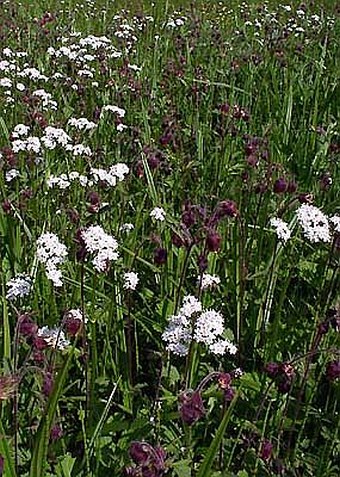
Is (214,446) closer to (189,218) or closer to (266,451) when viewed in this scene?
(266,451)

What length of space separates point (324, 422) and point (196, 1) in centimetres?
908

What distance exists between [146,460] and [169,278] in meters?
1.11

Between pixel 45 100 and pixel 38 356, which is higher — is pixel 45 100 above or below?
below

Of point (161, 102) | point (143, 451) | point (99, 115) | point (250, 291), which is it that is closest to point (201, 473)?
point (143, 451)

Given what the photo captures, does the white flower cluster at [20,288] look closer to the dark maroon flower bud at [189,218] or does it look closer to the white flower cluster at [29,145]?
the dark maroon flower bud at [189,218]

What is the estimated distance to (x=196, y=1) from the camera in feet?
34.1

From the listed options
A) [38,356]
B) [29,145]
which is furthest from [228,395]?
[29,145]

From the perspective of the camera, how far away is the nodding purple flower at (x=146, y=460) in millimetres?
1322

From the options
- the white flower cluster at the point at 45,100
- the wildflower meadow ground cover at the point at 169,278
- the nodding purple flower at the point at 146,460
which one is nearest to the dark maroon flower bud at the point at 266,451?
the wildflower meadow ground cover at the point at 169,278

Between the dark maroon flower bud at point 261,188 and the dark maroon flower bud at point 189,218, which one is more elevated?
the dark maroon flower bud at point 189,218

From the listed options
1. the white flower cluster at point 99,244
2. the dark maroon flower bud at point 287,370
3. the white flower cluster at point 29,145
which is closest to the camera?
the dark maroon flower bud at point 287,370

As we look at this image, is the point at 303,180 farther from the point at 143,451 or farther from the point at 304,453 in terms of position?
the point at 143,451

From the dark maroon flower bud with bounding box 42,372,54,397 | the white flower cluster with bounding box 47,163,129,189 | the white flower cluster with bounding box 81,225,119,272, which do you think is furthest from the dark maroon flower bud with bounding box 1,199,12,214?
the dark maroon flower bud with bounding box 42,372,54,397

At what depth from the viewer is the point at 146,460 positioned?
135 centimetres
